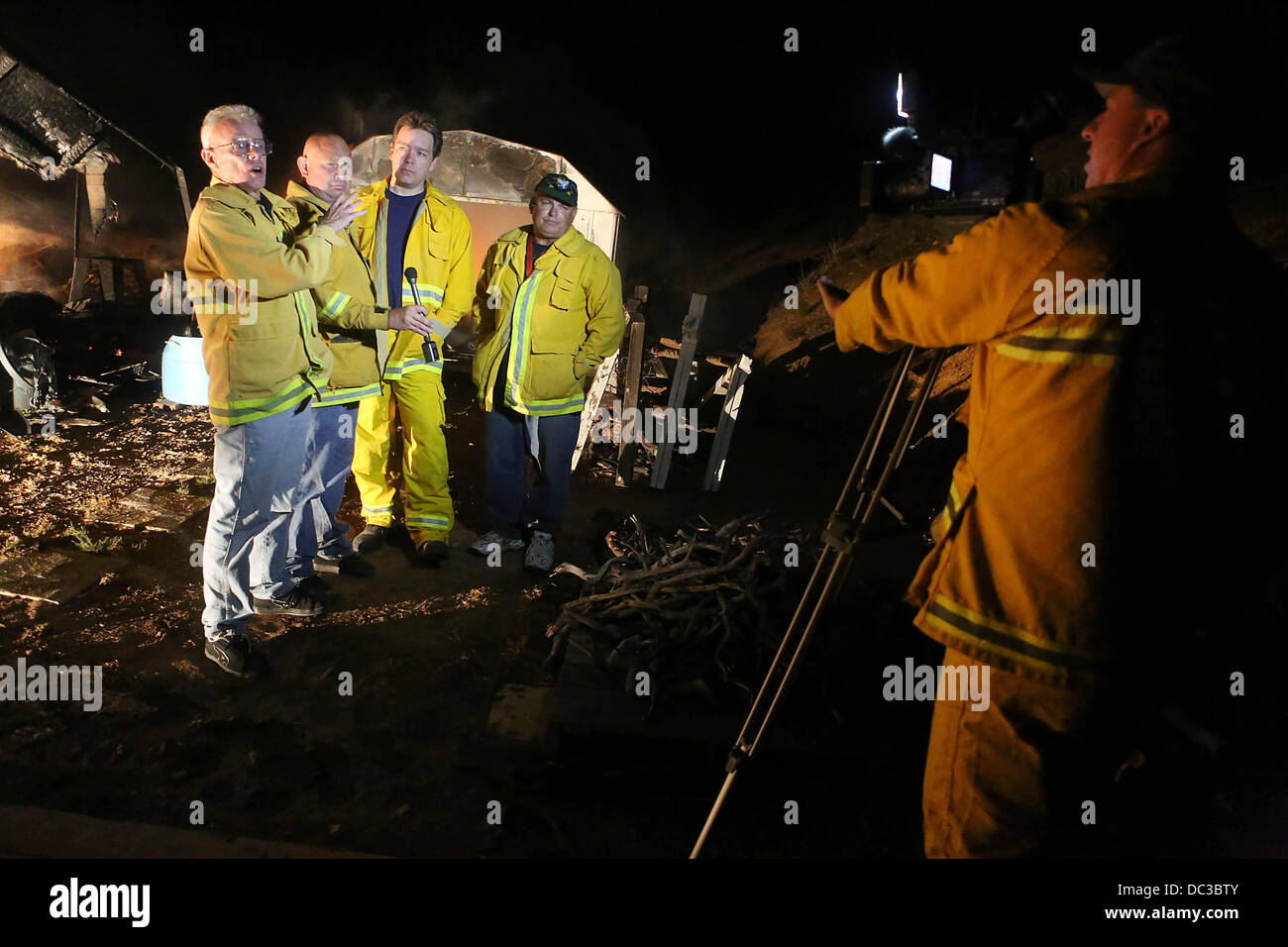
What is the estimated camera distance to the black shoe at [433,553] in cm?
500

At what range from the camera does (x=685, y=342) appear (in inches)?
266

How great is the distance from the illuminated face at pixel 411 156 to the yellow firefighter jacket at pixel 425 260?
115mm

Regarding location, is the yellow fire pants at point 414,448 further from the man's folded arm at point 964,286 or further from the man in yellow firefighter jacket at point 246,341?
the man's folded arm at point 964,286

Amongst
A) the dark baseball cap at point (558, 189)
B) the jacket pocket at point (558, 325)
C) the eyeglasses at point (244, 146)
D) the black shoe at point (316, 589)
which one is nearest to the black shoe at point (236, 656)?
the black shoe at point (316, 589)

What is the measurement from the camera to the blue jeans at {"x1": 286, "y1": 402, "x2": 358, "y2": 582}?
4.44 meters

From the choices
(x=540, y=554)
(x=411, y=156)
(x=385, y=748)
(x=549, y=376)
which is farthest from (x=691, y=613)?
(x=411, y=156)

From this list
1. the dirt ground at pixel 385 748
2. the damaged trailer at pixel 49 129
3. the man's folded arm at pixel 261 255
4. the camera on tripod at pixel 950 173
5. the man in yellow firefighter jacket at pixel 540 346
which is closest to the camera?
the camera on tripod at pixel 950 173

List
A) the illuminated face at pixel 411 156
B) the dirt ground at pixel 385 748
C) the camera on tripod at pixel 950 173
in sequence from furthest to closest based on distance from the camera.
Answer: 1. the illuminated face at pixel 411 156
2. the dirt ground at pixel 385 748
3. the camera on tripod at pixel 950 173

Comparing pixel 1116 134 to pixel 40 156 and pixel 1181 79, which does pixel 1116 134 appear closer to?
pixel 1181 79

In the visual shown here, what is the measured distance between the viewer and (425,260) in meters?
4.76

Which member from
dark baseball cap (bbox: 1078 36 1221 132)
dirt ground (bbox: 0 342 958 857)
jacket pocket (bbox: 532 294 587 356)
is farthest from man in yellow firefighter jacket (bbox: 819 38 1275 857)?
jacket pocket (bbox: 532 294 587 356)

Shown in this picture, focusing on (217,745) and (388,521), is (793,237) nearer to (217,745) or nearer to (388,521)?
(388,521)

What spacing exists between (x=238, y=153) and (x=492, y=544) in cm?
269

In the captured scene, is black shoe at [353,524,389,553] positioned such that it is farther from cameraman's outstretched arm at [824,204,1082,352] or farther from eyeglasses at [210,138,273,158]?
cameraman's outstretched arm at [824,204,1082,352]
